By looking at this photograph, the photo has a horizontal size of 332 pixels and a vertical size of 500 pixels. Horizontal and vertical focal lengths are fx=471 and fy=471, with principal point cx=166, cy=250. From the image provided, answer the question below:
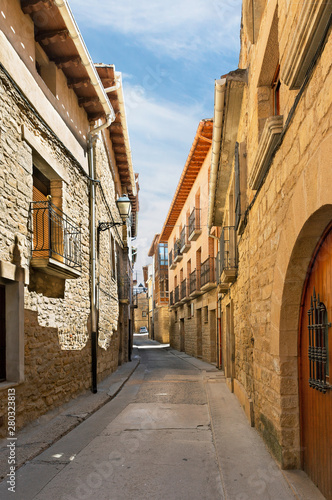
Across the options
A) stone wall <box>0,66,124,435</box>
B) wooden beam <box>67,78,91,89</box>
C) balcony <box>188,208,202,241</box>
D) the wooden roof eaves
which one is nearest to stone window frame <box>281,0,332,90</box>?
stone wall <box>0,66,124,435</box>

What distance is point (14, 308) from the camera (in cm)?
573

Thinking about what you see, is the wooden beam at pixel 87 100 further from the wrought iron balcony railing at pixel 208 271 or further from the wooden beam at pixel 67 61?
the wrought iron balcony railing at pixel 208 271

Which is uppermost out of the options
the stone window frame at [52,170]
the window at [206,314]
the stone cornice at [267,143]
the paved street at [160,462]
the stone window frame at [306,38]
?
the stone window frame at [52,170]

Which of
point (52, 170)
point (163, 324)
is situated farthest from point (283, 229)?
point (163, 324)

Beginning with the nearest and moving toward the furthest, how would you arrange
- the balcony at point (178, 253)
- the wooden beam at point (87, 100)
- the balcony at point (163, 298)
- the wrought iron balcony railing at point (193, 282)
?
the wooden beam at point (87, 100) < the wrought iron balcony railing at point (193, 282) < the balcony at point (178, 253) < the balcony at point (163, 298)

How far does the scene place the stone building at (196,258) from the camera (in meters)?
16.5

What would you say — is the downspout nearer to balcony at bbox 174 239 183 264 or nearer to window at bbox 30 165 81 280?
window at bbox 30 165 81 280

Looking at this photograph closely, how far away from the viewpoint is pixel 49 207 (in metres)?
6.64

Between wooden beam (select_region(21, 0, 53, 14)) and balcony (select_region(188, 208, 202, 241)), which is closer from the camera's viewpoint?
wooden beam (select_region(21, 0, 53, 14))

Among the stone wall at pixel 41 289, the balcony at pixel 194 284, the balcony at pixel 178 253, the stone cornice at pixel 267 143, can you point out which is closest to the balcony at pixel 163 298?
the balcony at pixel 178 253

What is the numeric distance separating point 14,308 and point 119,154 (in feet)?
32.2

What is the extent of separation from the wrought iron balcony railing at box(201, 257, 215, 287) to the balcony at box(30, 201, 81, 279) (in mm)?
8017

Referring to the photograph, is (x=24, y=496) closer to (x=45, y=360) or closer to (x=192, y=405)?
(x=45, y=360)

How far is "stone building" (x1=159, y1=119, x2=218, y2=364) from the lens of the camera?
16.5 metres
